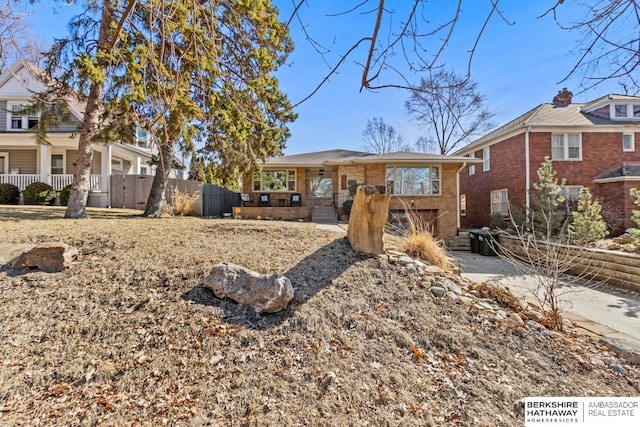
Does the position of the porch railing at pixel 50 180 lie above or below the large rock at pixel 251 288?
above

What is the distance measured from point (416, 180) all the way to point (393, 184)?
114cm

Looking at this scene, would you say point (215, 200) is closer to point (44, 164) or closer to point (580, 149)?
point (44, 164)

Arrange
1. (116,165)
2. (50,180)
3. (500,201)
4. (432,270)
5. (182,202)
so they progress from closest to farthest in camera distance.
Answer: (432,270) < (182,202) < (50,180) < (500,201) < (116,165)

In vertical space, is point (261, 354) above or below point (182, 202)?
below

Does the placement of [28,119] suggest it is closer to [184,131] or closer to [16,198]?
[16,198]

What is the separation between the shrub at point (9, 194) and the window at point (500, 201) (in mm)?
23221

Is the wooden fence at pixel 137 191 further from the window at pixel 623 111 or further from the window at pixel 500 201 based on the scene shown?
the window at pixel 623 111

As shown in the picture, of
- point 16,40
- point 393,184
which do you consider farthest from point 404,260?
point 393,184

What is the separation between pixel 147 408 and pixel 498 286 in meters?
4.68

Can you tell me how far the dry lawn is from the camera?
2.20m

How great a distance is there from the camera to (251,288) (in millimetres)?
3395

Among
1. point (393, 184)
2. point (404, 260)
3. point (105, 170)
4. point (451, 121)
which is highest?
point (451, 121)

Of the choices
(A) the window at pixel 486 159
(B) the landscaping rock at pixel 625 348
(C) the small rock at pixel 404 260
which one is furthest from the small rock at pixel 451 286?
(A) the window at pixel 486 159

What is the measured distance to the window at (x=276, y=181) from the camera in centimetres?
1689
